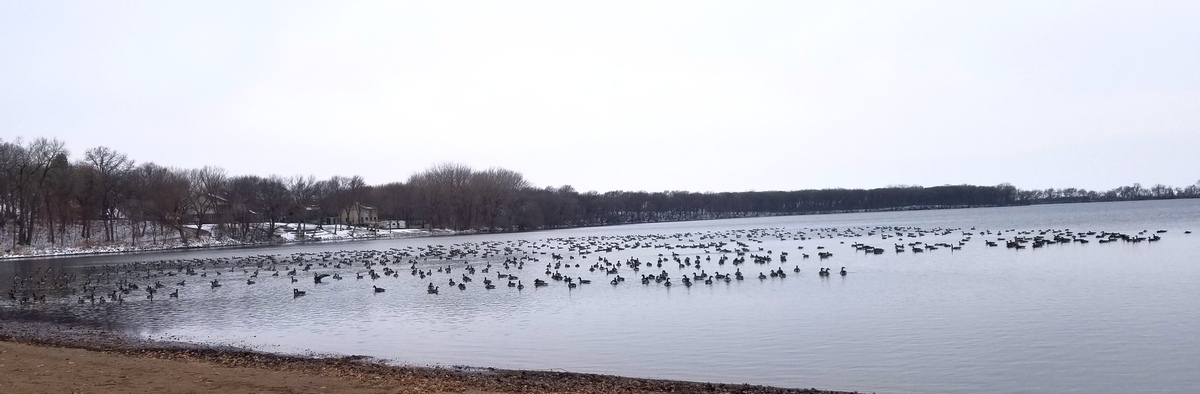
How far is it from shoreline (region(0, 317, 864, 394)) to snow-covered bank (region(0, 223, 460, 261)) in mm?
59600

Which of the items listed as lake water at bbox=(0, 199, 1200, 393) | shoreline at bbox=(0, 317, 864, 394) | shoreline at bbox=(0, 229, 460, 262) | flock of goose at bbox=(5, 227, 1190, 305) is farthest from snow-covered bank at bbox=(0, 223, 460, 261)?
shoreline at bbox=(0, 317, 864, 394)

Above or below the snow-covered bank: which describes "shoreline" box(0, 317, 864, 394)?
below

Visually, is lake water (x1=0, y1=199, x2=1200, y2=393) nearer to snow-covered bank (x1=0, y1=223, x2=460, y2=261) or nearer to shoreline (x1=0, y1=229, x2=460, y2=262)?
shoreline (x1=0, y1=229, x2=460, y2=262)

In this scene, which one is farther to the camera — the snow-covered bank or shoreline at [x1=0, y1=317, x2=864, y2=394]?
the snow-covered bank

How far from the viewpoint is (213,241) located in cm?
8531

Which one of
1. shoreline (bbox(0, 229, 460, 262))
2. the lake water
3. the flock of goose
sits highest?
shoreline (bbox(0, 229, 460, 262))

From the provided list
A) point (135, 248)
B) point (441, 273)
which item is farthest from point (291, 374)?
point (135, 248)

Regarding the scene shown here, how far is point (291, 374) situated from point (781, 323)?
1166 centimetres

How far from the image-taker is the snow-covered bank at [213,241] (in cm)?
6681

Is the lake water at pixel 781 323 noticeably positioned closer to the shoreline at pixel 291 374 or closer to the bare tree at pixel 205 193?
the shoreline at pixel 291 374

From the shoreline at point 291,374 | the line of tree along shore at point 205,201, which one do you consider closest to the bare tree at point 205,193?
the line of tree along shore at point 205,201

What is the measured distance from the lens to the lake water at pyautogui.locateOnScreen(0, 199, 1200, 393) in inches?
563

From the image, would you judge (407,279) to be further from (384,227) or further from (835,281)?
(384,227)

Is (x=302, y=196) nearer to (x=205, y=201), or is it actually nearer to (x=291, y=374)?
(x=205, y=201)
